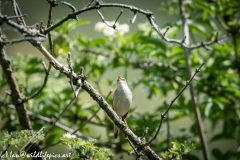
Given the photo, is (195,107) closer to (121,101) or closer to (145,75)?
(121,101)

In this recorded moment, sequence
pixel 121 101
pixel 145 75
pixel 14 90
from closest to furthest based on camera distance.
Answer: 1. pixel 14 90
2. pixel 121 101
3. pixel 145 75

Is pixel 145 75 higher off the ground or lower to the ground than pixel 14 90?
higher

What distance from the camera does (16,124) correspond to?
136 inches

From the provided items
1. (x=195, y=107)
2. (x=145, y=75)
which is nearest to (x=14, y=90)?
(x=195, y=107)

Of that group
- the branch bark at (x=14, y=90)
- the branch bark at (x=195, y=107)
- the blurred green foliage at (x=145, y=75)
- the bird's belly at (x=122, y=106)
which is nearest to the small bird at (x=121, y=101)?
the bird's belly at (x=122, y=106)

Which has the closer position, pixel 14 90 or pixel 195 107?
pixel 14 90

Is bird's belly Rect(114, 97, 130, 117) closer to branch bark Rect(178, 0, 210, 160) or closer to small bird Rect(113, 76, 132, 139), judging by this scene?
small bird Rect(113, 76, 132, 139)

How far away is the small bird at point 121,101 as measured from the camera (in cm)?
326

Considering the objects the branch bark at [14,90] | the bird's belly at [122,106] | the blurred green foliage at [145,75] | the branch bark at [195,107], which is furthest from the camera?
the blurred green foliage at [145,75]

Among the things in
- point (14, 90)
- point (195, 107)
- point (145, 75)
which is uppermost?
point (145, 75)

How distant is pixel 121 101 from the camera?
10.8 feet

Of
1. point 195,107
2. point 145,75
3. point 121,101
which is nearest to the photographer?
point 195,107

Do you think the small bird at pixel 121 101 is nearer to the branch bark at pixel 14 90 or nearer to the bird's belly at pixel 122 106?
the bird's belly at pixel 122 106

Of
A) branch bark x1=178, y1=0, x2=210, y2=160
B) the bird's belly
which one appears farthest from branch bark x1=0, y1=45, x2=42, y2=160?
branch bark x1=178, y1=0, x2=210, y2=160
